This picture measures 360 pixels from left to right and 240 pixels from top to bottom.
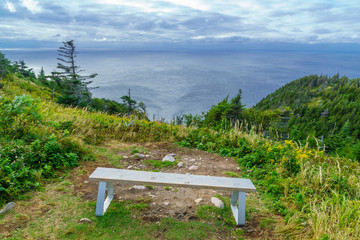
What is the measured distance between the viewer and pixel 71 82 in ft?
88.1

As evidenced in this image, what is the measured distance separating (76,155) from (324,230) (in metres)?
4.30

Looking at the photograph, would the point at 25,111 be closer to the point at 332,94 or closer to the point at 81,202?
the point at 81,202

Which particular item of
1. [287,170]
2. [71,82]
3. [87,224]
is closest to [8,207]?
[87,224]

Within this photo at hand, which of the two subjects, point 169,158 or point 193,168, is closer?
point 193,168

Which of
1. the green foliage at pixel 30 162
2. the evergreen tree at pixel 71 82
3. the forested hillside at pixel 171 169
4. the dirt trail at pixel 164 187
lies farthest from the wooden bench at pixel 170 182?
the evergreen tree at pixel 71 82

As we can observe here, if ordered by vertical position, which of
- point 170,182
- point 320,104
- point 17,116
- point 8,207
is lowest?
point 320,104

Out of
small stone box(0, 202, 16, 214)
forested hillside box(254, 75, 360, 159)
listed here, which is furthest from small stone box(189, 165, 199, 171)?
forested hillside box(254, 75, 360, 159)

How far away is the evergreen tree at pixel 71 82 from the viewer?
24033 mm

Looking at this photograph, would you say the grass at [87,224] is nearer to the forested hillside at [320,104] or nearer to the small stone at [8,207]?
the small stone at [8,207]

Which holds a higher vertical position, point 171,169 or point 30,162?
point 30,162

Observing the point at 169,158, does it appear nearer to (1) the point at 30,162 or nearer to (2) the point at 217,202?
(2) the point at 217,202

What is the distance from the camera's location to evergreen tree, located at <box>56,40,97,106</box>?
24033 millimetres

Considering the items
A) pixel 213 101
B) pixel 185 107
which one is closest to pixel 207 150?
pixel 185 107

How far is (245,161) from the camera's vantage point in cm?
484
